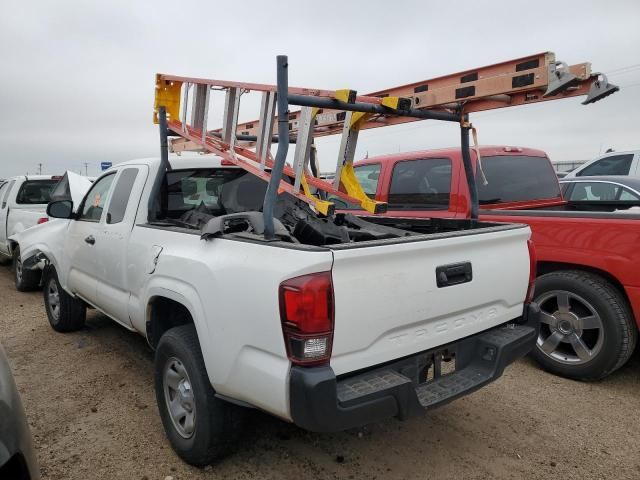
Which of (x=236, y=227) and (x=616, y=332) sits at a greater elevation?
(x=236, y=227)

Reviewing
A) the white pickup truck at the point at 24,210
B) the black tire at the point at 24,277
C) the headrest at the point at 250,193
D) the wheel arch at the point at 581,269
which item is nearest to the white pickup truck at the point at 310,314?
the headrest at the point at 250,193

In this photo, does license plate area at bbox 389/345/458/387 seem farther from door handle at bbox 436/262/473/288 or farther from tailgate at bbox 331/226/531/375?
door handle at bbox 436/262/473/288

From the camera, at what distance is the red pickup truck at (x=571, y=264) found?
3441mm

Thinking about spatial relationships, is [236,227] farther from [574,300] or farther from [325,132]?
[574,300]

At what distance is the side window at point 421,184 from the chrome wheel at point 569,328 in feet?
4.62

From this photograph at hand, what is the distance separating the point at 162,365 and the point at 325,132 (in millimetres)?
2709

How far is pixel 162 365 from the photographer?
9.29 feet

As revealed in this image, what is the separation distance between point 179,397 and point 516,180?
13.0ft

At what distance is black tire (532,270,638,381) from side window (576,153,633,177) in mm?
5842

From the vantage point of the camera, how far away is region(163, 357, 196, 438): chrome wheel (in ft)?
8.71

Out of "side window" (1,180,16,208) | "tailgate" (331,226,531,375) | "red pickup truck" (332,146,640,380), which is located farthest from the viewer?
"side window" (1,180,16,208)

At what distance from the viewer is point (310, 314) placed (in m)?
1.95

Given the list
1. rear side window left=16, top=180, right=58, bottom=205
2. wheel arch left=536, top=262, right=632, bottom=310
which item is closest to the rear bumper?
wheel arch left=536, top=262, right=632, bottom=310

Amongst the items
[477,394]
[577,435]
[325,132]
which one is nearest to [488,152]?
[325,132]
